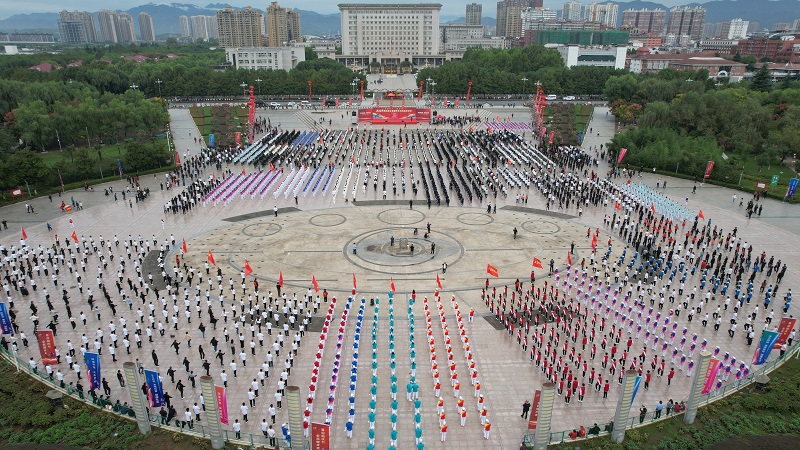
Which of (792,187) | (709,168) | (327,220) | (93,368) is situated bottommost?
(327,220)

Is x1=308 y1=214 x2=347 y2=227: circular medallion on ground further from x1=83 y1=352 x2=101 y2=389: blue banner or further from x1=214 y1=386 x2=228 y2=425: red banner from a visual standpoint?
x1=214 y1=386 x2=228 y2=425: red banner

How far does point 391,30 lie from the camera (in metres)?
190

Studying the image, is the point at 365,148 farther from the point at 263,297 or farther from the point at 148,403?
the point at 148,403

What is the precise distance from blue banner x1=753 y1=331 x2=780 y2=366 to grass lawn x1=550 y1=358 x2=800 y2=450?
1129mm

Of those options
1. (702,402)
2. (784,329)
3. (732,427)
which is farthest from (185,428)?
(784,329)

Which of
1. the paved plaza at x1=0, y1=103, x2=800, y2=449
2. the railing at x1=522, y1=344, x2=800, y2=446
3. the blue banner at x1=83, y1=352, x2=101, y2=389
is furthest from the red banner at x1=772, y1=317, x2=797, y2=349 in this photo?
the blue banner at x1=83, y1=352, x2=101, y2=389

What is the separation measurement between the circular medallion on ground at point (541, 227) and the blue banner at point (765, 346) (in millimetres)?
16645

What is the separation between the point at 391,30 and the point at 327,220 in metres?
166

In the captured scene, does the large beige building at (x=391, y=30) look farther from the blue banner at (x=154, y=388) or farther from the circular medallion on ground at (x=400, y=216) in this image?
the blue banner at (x=154, y=388)

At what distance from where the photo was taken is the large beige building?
612ft

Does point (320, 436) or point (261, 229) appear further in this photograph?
point (261, 229)

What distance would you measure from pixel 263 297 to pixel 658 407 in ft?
62.1

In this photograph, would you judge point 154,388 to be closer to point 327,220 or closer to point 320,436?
point 320,436

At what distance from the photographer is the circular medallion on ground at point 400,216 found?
3925 cm
